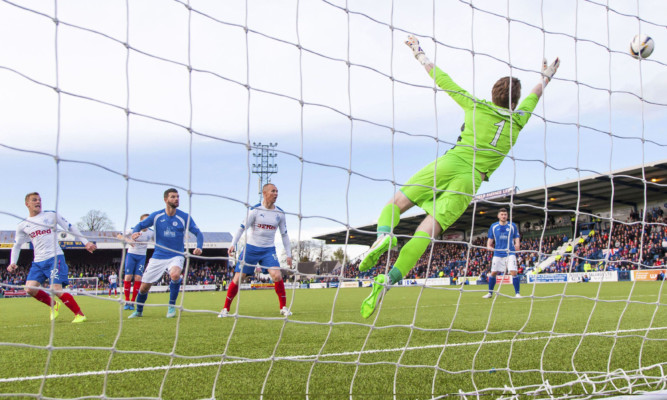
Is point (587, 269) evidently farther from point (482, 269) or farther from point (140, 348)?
point (140, 348)

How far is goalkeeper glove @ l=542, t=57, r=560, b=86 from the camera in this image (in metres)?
4.04

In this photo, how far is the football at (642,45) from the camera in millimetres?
4386

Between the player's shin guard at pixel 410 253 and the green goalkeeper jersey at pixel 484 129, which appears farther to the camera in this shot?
the green goalkeeper jersey at pixel 484 129

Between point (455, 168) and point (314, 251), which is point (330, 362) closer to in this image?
point (455, 168)

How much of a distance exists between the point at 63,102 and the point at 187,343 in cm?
274

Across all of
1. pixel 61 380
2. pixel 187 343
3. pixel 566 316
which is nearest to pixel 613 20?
pixel 566 316

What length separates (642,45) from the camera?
440cm

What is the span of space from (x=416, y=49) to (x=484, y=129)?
2.56 ft

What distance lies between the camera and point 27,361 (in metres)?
3.78

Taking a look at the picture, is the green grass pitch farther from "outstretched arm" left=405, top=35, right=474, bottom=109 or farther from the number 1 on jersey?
"outstretched arm" left=405, top=35, right=474, bottom=109

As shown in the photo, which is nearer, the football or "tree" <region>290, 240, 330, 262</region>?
the football

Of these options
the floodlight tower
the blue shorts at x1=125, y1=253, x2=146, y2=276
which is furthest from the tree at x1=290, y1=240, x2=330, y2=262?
the blue shorts at x1=125, y1=253, x2=146, y2=276

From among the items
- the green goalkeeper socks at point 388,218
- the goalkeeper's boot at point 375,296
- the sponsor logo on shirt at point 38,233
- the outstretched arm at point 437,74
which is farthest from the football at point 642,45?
the sponsor logo on shirt at point 38,233

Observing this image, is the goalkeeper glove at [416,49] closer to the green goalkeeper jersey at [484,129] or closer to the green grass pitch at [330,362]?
the green goalkeeper jersey at [484,129]
